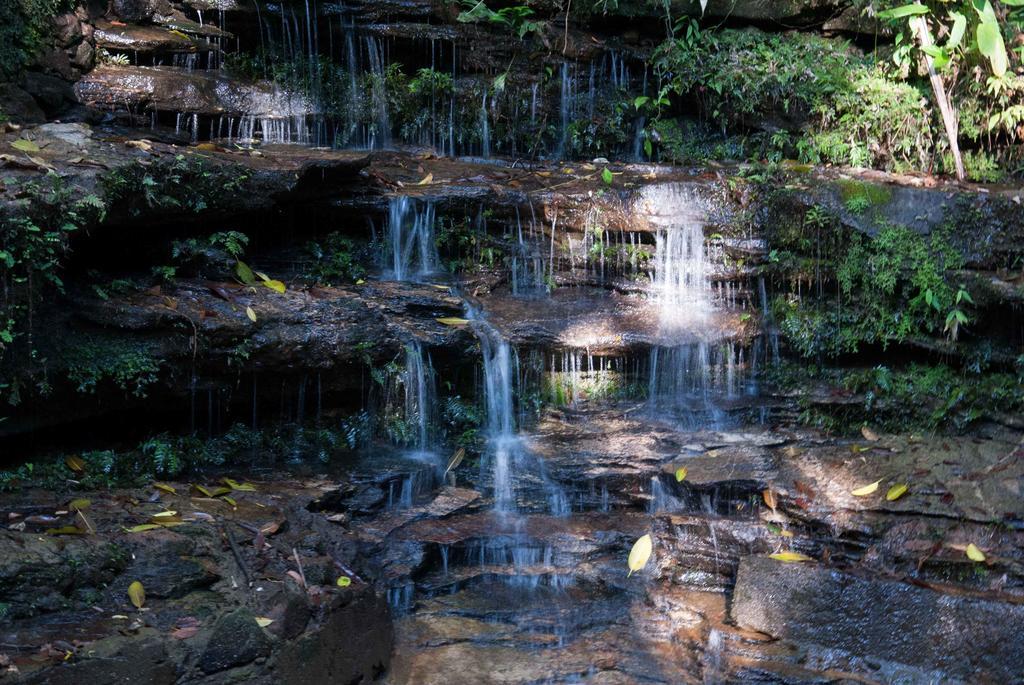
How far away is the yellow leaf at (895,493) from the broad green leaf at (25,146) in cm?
660

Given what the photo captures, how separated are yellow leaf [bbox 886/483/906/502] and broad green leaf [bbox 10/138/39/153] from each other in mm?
6602

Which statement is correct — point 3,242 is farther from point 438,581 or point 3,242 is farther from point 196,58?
point 196,58

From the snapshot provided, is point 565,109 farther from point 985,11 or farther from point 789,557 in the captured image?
point 789,557

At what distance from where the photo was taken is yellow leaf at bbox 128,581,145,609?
4.43m

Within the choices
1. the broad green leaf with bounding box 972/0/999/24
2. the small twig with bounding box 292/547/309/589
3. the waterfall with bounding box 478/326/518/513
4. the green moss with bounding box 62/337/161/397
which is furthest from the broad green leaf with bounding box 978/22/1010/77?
the green moss with bounding box 62/337/161/397

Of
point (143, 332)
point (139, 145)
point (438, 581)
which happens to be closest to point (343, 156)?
point (139, 145)

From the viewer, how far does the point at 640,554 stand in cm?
597

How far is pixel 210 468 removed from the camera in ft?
21.9

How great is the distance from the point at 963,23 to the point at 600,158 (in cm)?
411

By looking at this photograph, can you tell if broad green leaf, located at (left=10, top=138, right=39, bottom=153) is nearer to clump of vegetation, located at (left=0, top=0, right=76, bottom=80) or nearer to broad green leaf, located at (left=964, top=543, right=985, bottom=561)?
clump of vegetation, located at (left=0, top=0, right=76, bottom=80)

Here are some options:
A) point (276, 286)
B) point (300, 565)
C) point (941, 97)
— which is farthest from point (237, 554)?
point (941, 97)

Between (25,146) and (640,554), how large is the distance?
17.2 feet

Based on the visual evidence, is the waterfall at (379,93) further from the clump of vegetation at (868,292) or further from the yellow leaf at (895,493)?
the yellow leaf at (895,493)

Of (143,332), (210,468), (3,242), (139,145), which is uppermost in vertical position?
(139,145)
